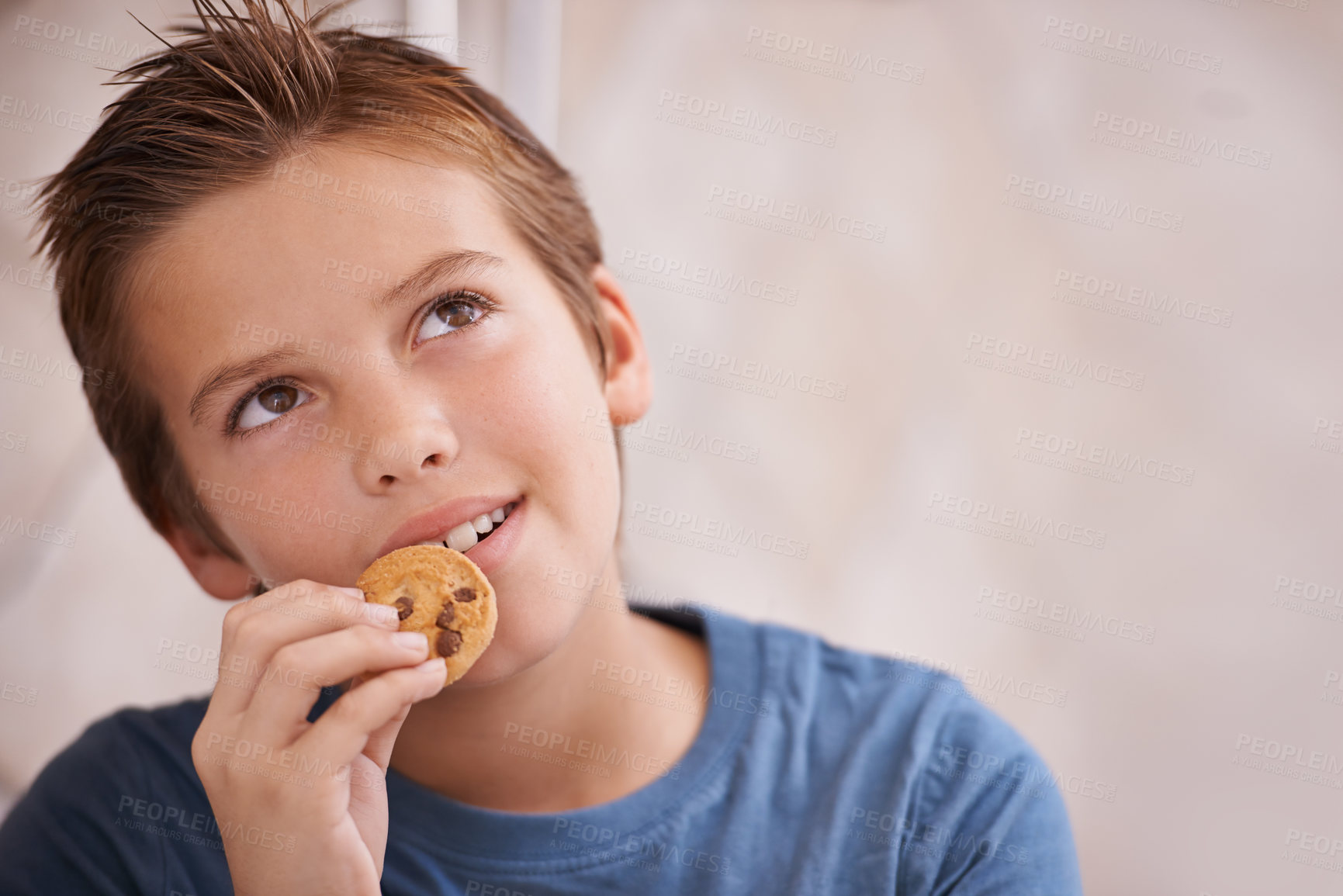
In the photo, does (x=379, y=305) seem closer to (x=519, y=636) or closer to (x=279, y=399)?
(x=279, y=399)

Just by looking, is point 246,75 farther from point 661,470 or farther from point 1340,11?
point 1340,11

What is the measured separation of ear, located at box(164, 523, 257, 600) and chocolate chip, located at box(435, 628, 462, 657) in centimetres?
49

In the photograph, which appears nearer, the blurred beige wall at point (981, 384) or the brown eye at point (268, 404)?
the brown eye at point (268, 404)

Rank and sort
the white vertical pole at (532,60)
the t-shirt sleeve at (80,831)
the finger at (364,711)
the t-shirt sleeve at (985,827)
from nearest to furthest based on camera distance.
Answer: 1. the finger at (364,711)
2. the t-shirt sleeve at (985,827)
3. the t-shirt sleeve at (80,831)
4. the white vertical pole at (532,60)

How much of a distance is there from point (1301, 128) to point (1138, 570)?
974 millimetres

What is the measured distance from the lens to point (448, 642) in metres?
1.12

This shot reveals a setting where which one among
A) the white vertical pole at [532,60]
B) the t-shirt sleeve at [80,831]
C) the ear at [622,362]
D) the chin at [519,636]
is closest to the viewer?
the chin at [519,636]

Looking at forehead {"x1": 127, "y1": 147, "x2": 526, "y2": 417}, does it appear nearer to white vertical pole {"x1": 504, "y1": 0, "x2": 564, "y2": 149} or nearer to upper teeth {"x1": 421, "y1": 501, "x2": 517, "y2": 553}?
upper teeth {"x1": 421, "y1": 501, "x2": 517, "y2": 553}

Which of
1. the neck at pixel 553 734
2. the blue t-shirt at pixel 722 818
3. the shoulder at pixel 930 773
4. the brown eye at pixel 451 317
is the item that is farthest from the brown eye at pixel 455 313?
the shoulder at pixel 930 773

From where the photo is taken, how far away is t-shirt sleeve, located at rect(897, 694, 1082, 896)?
1.31m

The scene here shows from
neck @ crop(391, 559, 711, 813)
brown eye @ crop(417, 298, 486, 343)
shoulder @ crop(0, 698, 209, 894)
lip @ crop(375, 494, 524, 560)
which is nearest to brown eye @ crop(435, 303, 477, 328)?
brown eye @ crop(417, 298, 486, 343)

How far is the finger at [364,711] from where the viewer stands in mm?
1083

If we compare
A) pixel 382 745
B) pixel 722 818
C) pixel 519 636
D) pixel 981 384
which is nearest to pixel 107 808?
pixel 382 745

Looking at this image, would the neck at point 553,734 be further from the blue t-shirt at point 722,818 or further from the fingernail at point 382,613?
the fingernail at point 382,613
